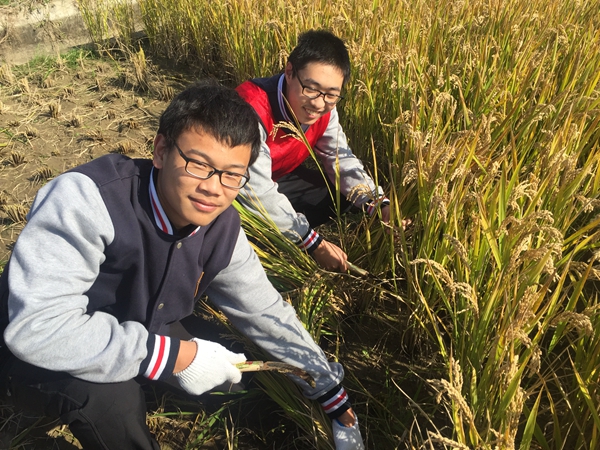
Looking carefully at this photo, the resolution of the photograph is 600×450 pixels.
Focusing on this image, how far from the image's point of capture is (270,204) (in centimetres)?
196

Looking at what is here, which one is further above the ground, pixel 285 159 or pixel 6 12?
pixel 6 12

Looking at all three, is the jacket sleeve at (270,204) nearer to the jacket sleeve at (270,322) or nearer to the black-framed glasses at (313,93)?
the black-framed glasses at (313,93)

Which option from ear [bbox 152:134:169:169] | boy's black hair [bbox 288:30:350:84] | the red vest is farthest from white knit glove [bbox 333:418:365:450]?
boy's black hair [bbox 288:30:350:84]

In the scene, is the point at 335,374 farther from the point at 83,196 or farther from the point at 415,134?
the point at 83,196

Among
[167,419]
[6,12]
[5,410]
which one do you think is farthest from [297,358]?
[6,12]

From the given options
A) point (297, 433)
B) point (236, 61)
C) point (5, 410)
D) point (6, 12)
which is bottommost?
point (297, 433)

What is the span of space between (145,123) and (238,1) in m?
1.09

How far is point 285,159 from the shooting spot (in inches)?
91.5

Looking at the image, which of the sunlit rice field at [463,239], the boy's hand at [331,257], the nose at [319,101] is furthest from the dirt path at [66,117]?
the boy's hand at [331,257]

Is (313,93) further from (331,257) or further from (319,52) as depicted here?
(331,257)

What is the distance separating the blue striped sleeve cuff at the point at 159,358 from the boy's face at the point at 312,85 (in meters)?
1.10

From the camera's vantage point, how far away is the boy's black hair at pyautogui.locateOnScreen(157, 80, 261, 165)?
126 cm

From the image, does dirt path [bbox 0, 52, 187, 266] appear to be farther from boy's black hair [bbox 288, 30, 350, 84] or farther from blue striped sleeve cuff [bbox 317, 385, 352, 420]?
blue striped sleeve cuff [bbox 317, 385, 352, 420]

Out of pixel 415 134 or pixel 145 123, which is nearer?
pixel 415 134
